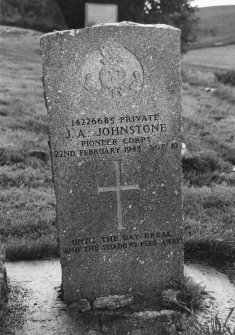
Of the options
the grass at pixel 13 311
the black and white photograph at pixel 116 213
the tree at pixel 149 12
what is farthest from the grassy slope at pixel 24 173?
the tree at pixel 149 12

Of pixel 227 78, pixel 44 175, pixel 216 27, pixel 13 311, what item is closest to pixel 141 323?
pixel 13 311

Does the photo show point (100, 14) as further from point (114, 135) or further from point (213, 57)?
point (114, 135)

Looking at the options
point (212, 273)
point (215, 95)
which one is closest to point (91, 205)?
point (212, 273)

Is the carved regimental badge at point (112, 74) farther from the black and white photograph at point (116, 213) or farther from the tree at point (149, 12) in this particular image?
the tree at point (149, 12)

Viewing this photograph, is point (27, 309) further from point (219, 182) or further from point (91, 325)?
point (219, 182)

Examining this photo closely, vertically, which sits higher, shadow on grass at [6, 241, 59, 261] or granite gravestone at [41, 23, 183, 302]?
granite gravestone at [41, 23, 183, 302]

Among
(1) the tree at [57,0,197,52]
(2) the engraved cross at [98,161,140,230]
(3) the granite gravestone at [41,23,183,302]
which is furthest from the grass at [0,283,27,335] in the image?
(1) the tree at [57,0,197,52]

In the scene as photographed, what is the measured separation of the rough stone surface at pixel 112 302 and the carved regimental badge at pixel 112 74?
1883mm

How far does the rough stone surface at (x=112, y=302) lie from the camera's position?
4.60 m

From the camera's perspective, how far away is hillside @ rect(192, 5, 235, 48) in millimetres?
43497

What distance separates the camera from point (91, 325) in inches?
173

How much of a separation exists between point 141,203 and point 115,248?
51 cm

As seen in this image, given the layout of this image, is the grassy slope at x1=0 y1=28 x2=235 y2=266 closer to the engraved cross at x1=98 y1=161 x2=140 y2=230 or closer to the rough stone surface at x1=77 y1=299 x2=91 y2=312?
the rough stone surface at x1=77 y1=299 x2=91 y2=312

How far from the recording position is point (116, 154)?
4.51 meters
